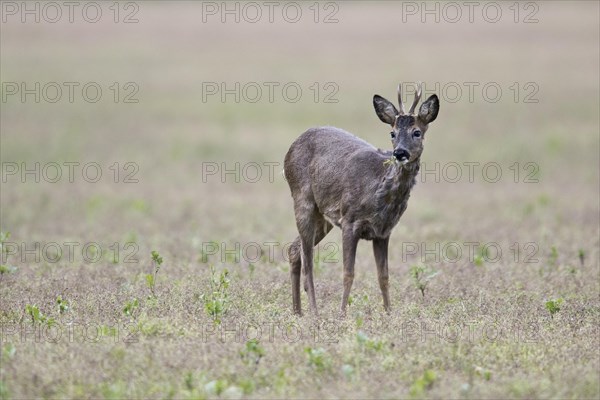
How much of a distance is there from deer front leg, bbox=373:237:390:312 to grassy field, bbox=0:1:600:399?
6.4 inches

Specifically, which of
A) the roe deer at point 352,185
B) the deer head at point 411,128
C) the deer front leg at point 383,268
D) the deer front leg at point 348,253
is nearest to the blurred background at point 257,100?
the roe deer at point 352,185

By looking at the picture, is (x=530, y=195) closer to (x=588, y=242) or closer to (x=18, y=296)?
(x=588, y=242)

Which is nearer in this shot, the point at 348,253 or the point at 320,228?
the point at 348,253

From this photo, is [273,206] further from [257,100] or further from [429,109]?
[257,100]

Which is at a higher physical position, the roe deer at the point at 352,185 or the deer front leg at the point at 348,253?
the roe deer at the point at 352,185

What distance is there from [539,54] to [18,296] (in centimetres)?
2936

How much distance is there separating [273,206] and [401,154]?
10.7 metres

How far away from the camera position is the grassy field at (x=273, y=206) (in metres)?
7.95

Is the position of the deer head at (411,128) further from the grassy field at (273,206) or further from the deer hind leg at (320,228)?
the grassy field at (273,206)

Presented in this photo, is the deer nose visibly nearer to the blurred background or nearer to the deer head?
the deer head

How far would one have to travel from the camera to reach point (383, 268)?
10.6 m

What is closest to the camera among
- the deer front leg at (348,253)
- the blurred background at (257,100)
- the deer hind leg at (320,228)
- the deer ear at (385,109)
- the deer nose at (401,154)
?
the deer nose at (401,154)

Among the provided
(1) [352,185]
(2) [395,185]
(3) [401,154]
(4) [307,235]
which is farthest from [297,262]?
(3) [401,154]

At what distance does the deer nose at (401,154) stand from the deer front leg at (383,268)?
96 cm
